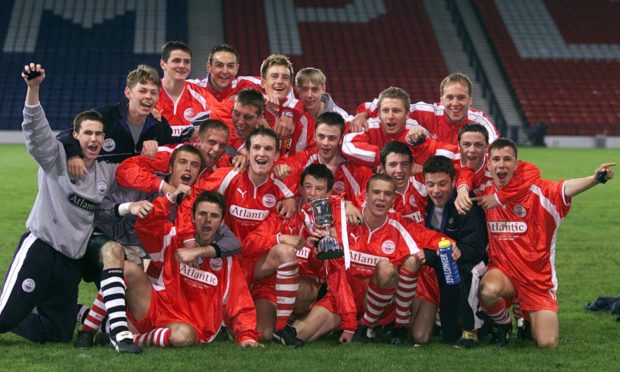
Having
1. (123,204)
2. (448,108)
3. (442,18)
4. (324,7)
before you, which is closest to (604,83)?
(442,18)

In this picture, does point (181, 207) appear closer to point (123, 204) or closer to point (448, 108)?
point (123, 204)

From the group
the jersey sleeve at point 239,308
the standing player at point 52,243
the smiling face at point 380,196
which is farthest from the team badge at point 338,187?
the standing player at point 52,243

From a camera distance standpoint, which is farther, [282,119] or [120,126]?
[282,119]

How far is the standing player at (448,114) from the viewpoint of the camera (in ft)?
19.6

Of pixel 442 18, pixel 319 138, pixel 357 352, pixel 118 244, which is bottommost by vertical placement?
pixel 357 352

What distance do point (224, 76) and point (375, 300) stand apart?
2.36 m

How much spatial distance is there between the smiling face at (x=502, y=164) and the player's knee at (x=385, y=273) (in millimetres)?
838

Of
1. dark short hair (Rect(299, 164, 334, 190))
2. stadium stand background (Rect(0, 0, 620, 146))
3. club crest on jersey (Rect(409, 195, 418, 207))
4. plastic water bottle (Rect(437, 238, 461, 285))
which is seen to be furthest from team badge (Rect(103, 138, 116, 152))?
stadium stand background (Rect(0, 0, 620, 146))

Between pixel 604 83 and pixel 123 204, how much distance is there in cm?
2669

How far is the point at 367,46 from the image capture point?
2934 cm

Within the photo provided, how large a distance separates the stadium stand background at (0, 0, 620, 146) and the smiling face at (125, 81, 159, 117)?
20387 mm

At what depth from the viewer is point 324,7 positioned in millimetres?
30766

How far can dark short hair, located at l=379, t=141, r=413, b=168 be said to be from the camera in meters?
5.34

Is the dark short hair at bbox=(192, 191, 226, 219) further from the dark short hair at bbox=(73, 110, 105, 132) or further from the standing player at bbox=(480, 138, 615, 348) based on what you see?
the standing player at bbox=(480, 138, 615, 348)
